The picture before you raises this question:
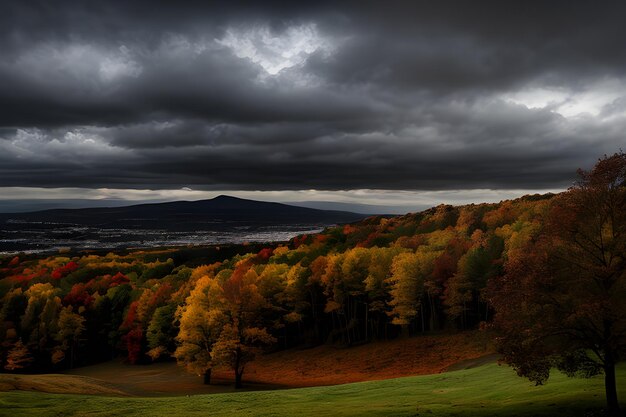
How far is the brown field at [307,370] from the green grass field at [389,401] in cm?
1024

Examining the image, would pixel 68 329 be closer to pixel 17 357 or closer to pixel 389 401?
pixel 17 357

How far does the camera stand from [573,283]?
22016 millimetres

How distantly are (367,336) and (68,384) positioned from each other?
49609mm

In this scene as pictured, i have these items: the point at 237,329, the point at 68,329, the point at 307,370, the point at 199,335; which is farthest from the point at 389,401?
the point at 68,329

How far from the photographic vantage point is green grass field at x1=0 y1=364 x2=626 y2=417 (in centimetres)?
2616

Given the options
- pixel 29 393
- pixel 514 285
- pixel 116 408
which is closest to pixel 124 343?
pixel 29 393

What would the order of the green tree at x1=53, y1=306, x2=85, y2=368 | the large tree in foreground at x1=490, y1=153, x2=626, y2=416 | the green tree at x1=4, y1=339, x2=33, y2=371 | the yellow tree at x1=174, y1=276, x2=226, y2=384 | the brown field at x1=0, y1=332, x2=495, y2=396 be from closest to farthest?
the large tree in foreground at x1=490, y1=153, x2=626, y2=416 < the brown field at x1=0, y1=332, x2=495, y2=396 < the yellow tree at x1=174, y1=276, x2=226, y2=384 < the green tree at x1=4, y1=339, x2=33, y2=371 < the green tree at x1=53, y1=306, x2=85, y2=368

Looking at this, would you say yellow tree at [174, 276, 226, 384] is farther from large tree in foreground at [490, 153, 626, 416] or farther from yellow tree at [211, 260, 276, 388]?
large tree in foreground at [490, 153, 626, 416]

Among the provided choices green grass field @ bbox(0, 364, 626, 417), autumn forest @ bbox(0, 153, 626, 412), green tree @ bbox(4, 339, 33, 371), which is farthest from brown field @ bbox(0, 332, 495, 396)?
green tree @ bbox(4, 339, 33, 371)

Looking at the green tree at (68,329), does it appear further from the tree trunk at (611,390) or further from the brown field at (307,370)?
the tree trunk at (611,390)

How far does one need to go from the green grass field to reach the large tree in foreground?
4012 millimetres

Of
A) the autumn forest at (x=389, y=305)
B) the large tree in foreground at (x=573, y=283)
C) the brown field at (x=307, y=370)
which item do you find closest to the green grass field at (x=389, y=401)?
the autumn forest at (x=389, y=305)

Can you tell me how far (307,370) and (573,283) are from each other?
51398mm

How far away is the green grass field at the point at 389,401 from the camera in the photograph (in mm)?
26156
